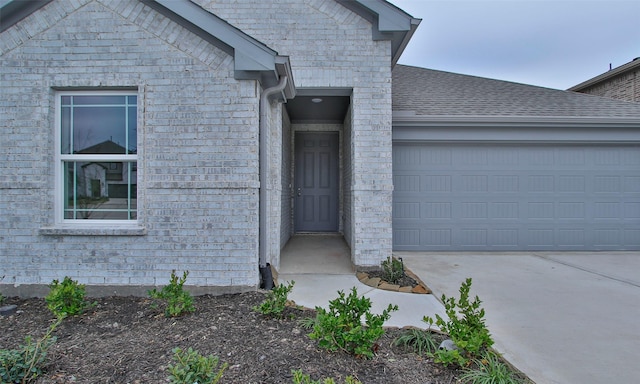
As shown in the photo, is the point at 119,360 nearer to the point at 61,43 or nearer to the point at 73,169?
the point at 73,169

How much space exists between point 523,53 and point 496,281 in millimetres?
17843

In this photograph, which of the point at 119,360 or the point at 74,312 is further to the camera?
the point at 74,312

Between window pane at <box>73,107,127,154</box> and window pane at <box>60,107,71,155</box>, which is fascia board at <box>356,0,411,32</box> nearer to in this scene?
window pane at <box>73,107,127,154</box>

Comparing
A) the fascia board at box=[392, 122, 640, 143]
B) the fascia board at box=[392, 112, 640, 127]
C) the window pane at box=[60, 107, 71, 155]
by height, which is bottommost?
the window pane at box=[60, 107, 71, 155]

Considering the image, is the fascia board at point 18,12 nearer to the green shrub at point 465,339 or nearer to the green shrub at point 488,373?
the green shrub at point 465,339

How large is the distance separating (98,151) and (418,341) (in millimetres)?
4046

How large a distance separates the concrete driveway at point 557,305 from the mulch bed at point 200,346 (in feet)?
3.35

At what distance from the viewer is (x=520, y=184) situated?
24.2ft

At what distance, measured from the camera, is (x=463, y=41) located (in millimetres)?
18844

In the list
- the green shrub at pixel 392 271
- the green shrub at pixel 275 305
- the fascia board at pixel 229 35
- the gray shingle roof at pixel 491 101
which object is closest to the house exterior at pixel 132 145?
the fascia board at pixel 229 35

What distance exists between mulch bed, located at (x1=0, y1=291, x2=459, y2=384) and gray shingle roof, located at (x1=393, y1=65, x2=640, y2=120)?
5.22m

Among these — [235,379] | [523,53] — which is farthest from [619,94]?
[235,379]

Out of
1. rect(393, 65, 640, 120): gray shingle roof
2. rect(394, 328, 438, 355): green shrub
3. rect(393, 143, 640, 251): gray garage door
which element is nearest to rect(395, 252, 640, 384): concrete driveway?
rect(393, 143, 640, 251): gray garage door

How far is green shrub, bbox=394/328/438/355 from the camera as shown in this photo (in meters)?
2.73
